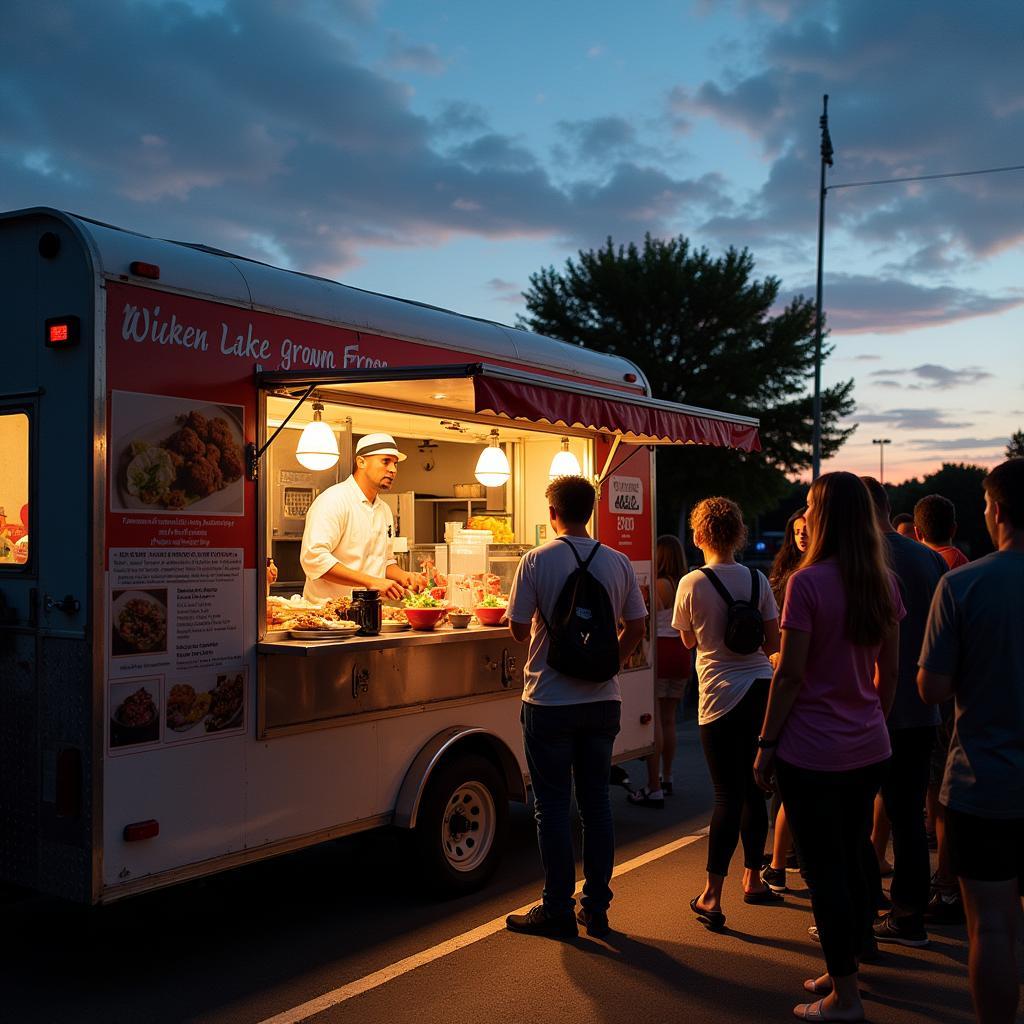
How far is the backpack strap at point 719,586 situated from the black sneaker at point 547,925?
1.56 meters

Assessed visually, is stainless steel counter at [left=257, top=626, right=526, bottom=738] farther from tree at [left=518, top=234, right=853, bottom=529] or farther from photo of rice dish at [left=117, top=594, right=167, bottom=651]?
tree at [left=518, top=234, right=853, bottom=529]

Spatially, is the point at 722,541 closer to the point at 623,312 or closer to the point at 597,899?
the point at 597,899

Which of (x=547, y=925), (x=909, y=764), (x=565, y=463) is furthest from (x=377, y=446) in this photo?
(x=909, y=764)

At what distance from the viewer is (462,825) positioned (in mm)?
5727

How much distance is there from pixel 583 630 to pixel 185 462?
1.80 meters

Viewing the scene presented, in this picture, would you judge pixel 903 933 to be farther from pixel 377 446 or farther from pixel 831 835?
pixel 377 446

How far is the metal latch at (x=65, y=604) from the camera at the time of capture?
4.19 metres

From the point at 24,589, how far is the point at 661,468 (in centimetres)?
2483

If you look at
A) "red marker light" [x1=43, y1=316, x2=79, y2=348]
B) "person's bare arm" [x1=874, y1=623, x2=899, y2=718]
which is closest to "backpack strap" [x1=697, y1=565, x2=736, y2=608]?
"person's bare arm" [x1=874, y1=623, x2=899, y2=718]

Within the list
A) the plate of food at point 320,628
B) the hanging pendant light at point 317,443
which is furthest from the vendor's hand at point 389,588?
the plate of food at point 320,628

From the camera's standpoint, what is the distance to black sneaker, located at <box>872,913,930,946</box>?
15.8ft

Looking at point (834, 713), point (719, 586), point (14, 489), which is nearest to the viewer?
point (834, 713)

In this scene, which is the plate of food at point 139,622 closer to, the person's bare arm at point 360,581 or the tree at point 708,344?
the person's bare arm at point 360,581

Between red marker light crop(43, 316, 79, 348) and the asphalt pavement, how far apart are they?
90.7 inches
